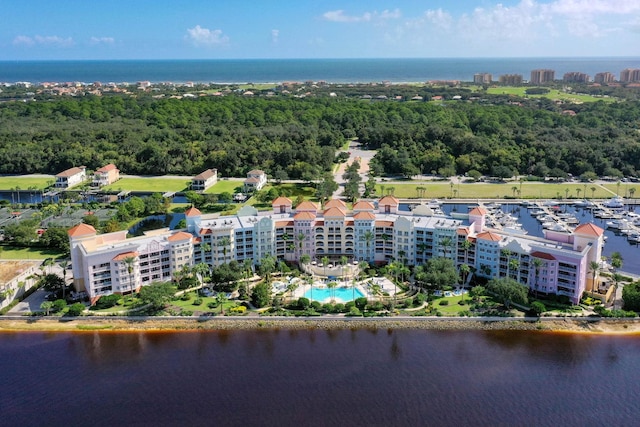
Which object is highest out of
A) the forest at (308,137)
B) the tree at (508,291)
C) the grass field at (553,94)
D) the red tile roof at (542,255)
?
the grass field at (553,94)

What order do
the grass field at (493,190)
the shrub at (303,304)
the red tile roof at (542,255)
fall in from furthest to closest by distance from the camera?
the grass field at (493,190)
the red tile roof at (542,255)
the shrub at (303,304)

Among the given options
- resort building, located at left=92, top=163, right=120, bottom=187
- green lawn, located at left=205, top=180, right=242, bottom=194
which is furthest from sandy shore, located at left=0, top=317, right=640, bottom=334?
resort building, located at left=92, top=163, right=120, bottom=187

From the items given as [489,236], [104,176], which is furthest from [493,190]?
[104,176]

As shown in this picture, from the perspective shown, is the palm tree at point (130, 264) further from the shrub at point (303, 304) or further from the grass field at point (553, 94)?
the grass field at point (553, 94)

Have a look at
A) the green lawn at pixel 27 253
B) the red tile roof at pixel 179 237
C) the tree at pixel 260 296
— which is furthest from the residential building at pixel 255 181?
the tree at pixel 260 296

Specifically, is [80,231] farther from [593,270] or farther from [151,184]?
[151,184]
